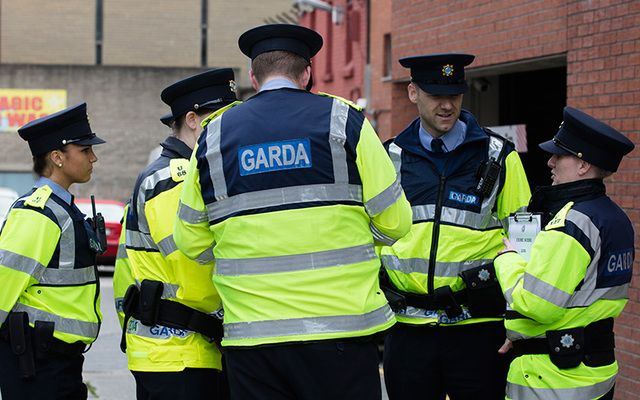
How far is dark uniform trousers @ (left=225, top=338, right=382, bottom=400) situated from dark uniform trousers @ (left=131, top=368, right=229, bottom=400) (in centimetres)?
101

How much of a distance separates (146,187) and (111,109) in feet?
109

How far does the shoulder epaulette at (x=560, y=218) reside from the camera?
4590 millimetres

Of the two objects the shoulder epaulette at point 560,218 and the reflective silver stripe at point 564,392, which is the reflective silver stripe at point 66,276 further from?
the shoulder epaulette at point 560,218

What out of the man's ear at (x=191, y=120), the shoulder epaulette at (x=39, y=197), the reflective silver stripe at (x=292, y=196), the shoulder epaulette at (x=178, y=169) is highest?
the man's ear at (x=191, y=120)

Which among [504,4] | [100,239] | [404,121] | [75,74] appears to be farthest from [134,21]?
[100,239]

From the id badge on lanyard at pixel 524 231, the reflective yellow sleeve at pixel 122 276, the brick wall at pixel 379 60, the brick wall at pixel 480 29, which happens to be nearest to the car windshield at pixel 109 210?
the brick wall at pixel 379 60

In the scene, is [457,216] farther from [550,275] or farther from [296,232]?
[296,232]

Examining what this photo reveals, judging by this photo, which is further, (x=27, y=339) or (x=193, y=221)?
(x=27, y=339)

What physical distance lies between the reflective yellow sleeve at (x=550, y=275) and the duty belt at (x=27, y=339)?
7.22ft

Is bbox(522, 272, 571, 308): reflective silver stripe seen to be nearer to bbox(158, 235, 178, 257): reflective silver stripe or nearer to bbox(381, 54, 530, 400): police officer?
bbox(381, 54, 530, 400): police officer

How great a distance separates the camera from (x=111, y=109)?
37.7 m

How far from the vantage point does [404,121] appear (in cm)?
1374

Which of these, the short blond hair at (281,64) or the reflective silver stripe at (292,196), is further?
the short blond hair at (281,64)

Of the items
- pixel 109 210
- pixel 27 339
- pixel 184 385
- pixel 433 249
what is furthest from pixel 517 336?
pixel 109 210
